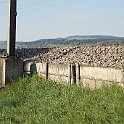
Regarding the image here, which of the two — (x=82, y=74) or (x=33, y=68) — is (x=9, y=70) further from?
(x=82, y=74)

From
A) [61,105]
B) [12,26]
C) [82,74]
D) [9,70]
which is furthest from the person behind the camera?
[12,26]

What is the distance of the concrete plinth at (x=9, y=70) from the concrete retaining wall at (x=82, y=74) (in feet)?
3.31

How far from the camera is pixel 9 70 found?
15.5 meters

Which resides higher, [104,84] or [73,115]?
[104,84]

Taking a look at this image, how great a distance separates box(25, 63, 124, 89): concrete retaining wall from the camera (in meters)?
11.0

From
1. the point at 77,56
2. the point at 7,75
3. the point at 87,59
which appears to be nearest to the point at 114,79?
the point at 7,75

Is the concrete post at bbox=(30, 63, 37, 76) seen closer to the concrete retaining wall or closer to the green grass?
the concrete retaining wall

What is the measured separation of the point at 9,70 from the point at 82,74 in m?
4.28

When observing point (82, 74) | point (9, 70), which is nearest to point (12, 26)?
point (9, 70)

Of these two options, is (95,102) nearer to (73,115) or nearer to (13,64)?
(73,115)

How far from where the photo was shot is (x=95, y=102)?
9.85m

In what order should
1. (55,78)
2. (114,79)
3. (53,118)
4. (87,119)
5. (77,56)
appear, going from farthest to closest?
(77,56)
(55,78)
(114,79)
(53,118)
(87,119)

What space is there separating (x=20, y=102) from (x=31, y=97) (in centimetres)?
50

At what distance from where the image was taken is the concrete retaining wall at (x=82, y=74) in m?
11.0
